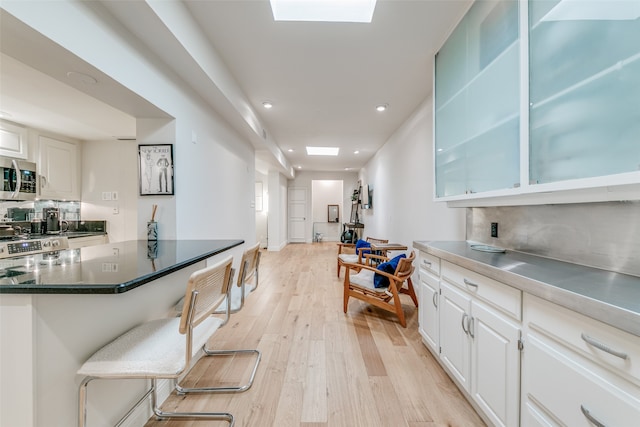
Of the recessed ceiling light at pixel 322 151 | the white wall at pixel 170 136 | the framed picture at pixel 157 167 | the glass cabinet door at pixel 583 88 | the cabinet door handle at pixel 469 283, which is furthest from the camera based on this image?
the recessed ceiling light at pixel 322 151

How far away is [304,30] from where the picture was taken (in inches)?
76.8

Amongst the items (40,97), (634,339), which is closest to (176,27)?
(40,97)

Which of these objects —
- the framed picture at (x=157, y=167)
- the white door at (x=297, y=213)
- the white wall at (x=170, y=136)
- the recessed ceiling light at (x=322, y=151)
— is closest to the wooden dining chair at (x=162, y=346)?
the white wall at (x=170, y=136)

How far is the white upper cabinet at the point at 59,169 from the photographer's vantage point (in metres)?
3.29

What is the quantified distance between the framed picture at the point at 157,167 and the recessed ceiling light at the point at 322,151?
13.0ft

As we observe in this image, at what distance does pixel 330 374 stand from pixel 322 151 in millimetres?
5099

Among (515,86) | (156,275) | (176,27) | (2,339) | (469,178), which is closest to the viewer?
(2,339)

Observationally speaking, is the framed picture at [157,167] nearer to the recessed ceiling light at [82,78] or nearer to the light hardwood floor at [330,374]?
the recessed ceiling light at [82,78]

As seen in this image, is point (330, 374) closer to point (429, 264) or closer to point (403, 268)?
point (429, 264)

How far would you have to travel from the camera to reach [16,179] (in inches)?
115

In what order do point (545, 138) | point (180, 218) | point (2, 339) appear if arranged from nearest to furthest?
point (2, 339), point (545, 138), point (180, 218)

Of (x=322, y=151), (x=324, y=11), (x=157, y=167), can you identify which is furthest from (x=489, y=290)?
(x=322, y=151)

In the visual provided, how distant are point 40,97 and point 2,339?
280 cm

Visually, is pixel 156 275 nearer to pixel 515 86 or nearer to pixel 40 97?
pixel 515 86
